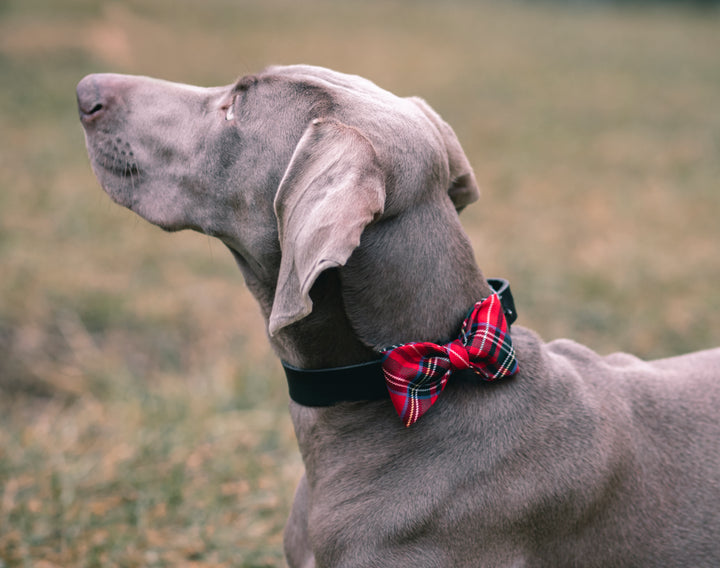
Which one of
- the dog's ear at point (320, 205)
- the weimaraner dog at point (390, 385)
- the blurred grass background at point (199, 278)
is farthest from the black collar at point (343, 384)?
the blurred grass background at point (199, 278)

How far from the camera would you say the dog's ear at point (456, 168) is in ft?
8.61

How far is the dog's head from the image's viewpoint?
1.98 m

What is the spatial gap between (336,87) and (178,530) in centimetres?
212

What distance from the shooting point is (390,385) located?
218cm

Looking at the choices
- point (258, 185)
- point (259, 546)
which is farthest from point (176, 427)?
point (258, 185)

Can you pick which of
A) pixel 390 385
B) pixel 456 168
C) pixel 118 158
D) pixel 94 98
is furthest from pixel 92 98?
pixel 390 385

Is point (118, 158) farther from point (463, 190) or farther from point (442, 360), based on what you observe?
point (442, 360)

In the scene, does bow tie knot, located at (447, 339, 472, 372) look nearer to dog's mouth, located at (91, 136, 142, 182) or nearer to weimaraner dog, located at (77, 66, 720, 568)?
weimaraner dog, located at (77, 66, 720, 568)

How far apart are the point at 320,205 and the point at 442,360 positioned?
22.2 inches

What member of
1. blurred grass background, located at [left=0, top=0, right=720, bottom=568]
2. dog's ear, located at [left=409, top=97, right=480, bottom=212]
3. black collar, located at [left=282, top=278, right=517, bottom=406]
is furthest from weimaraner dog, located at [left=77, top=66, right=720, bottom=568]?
blurred grass background, located at [left=0, top=0, right=720, bottom=568]

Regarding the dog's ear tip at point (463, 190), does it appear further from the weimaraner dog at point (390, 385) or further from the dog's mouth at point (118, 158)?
the dog's mouth at point (118, 158)

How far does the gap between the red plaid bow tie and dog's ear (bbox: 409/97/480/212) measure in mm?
571

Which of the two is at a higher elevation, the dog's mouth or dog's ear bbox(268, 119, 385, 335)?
dog's ear bbox(268, 119, 385, 335)

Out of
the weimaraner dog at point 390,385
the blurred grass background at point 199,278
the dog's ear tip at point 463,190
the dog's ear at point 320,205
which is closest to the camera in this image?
the dog's ear at point 320,205
